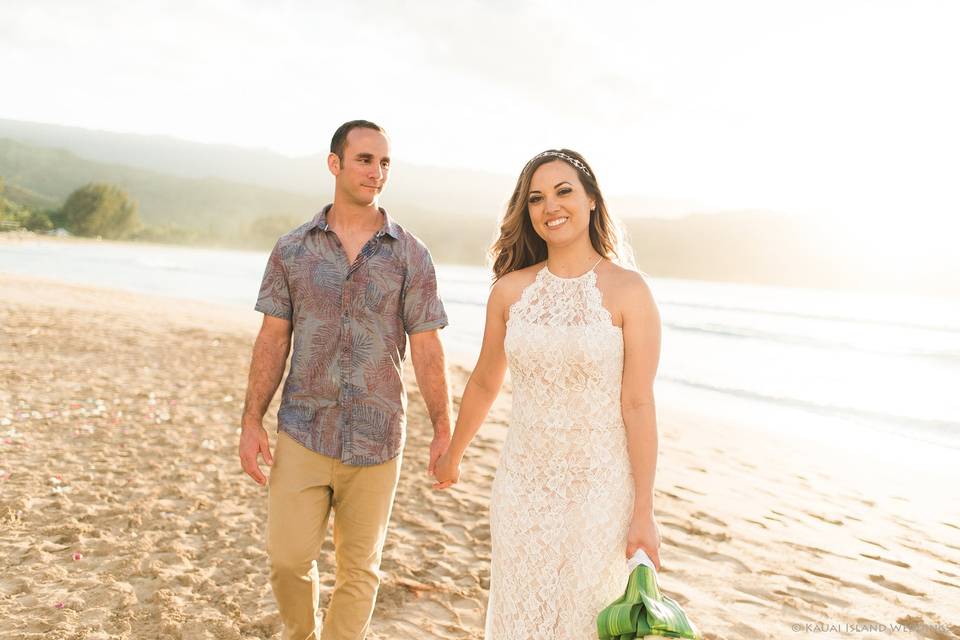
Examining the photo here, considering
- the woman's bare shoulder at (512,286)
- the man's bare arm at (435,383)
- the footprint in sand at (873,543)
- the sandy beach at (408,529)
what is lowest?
the sandy beach at (408,529)

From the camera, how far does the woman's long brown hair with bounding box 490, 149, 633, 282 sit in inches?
110

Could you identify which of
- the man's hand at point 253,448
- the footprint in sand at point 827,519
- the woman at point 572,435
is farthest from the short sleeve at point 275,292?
the footprint in sand at point 827,519

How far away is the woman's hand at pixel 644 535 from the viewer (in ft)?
7.86

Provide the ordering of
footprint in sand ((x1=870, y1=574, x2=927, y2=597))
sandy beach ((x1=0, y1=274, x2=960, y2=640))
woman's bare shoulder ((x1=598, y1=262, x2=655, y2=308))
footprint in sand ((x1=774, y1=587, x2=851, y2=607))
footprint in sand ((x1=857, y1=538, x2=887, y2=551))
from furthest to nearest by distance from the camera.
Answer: footprint in sand ((x1=857, y1=538, x2=887, y2=551)) < footprint in sand ((x1=870, y1=574, x2=927, y2=597)) < footprint in sand ((x1=774, y1=587, x2=851, y2=607)) < sandy beach ((x1=0, y1=274, x2=960, y2=640)) < woman's bare shoulder ((x1=598, y1=262, x2=655, y2=308))

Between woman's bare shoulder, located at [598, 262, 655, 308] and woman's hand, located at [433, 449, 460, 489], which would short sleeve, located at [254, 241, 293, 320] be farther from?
woman's bare shoulder, located at [598, 262, 655, 308]

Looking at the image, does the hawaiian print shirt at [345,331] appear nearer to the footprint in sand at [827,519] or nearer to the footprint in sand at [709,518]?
the footprint in sand at [709,518]

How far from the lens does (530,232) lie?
9.73ft

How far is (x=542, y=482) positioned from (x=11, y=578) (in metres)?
3.42

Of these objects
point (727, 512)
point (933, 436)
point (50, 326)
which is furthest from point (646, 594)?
point (50, 326)

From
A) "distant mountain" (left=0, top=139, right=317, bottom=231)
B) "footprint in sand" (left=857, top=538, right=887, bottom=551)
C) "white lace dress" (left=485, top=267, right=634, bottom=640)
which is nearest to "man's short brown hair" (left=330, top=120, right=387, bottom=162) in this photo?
"white lace dress" (left=485, top=267, right=634, bottom=640)

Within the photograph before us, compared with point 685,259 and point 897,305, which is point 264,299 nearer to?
point 897,305

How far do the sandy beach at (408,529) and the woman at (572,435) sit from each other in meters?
1.67

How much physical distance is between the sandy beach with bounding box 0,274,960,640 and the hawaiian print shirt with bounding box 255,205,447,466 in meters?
1.49

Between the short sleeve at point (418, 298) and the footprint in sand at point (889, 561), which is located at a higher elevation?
the short sleeve at point (418, 298)
